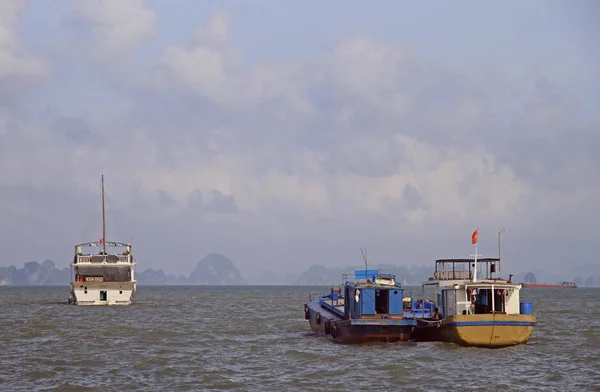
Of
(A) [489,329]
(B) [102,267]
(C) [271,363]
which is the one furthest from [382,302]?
(B) [102,267]

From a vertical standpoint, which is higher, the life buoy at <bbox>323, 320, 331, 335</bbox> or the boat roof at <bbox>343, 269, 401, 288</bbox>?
the boat roof at <bbox>343, 269, 401, 288</bbox>

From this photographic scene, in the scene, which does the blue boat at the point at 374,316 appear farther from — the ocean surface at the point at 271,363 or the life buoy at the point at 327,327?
the life buoy at the point at 327,327

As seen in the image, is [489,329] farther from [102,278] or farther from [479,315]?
[102,278]

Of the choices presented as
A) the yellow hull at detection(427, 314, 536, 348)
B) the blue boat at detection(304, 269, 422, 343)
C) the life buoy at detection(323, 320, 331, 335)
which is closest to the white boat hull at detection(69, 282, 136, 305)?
the life buoy at detection(323, 320, 331, 335)

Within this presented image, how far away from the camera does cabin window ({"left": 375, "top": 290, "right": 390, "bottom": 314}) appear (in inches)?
1871

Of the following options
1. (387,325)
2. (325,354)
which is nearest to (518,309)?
(387,325)

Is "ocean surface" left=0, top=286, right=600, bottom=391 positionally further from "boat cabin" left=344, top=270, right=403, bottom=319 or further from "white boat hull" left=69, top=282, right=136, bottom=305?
"white boat hull" left=69, top=282, right=136, bottom=305

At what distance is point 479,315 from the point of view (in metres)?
44.4

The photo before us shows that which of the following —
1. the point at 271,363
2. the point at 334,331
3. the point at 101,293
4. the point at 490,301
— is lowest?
the point at 271,363

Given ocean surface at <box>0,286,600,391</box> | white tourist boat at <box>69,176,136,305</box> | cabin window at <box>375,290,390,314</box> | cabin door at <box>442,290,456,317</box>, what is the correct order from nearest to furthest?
ocean surface at <box>0,286,600,391</box>
cabin door at <box>442,290,456,317</box>
cabin window at <box>375,290,390,314</box>
white tourist boat at <box>69,176,136,305</box>

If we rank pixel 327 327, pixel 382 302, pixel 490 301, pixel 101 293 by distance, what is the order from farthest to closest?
pixel 101 293 < pixel 327 327 < pixel 382 302 < pixel 490 301

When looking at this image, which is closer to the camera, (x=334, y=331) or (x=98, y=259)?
(x=334, y=331)

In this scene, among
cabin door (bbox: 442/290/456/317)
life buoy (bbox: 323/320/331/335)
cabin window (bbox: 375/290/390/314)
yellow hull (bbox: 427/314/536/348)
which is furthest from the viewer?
life buoy (bbox: 323/320/331/335)

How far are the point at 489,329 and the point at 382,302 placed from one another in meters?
6.52
